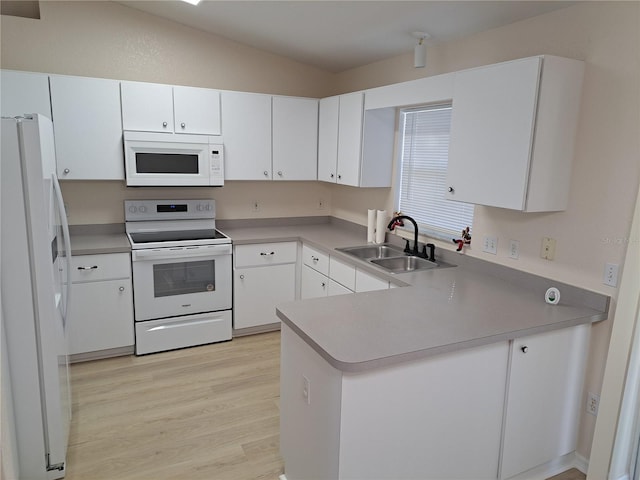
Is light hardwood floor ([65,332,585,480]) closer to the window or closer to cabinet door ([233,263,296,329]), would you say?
cabinet door ([233,263,296,329])

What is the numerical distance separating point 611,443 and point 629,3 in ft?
6.70

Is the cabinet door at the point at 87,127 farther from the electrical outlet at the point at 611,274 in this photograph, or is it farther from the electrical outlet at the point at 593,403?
the electrical outlet at the point at 593,403

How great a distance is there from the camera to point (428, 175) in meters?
3.40

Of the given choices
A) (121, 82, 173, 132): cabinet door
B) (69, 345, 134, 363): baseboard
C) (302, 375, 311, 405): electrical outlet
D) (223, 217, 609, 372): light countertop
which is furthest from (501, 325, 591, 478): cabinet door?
(121, 82, 173, 132): cabinet door

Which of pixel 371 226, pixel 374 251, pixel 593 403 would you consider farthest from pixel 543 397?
pixel 371 226

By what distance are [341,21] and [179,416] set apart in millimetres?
2788

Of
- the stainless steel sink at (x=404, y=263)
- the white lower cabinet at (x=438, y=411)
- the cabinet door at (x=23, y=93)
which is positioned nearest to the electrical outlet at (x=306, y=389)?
the white lower cabinet at (x=438, y=411)

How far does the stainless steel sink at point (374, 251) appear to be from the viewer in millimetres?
3518

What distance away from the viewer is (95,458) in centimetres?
235

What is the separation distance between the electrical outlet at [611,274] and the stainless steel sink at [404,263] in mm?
1120

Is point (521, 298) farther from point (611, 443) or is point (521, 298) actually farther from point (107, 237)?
point (107, 237)

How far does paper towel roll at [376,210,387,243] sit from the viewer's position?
3.60 m

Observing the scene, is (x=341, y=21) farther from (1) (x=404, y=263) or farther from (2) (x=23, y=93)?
(2) (x=23, y=93)

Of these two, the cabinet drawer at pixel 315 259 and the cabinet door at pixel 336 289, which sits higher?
the cabinet drawer at pixel 315 259
